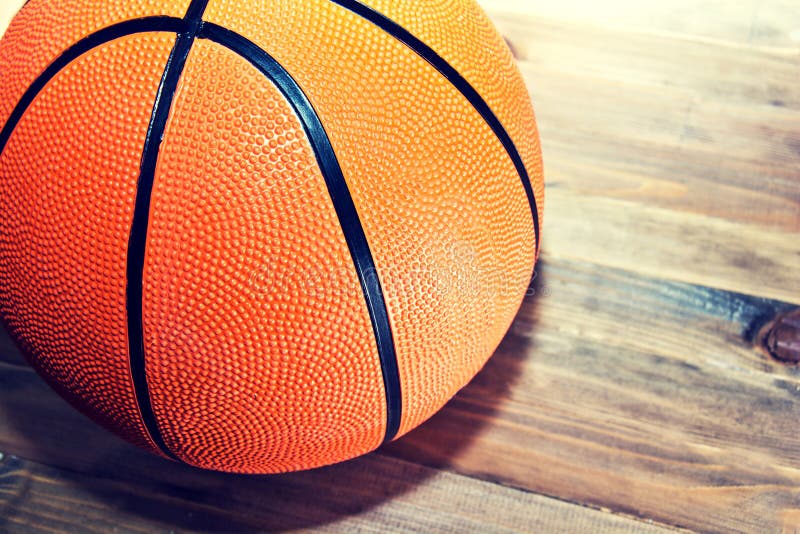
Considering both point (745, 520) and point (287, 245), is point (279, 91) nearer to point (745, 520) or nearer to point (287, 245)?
point (287, 245)

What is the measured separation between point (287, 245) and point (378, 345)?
0.17 m

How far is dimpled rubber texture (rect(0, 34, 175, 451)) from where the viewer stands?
0.76 meters

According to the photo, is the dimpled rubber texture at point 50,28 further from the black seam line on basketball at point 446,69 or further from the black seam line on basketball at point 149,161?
the black seam line on basketball at point 446,69

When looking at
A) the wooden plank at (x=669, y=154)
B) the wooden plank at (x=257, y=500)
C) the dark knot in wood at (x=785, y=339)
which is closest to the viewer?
the wooden plank at (x=257, y=500)

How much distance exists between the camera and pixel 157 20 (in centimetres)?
77

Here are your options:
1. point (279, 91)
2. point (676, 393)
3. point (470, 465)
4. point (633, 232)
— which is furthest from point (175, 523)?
point (633, 232)

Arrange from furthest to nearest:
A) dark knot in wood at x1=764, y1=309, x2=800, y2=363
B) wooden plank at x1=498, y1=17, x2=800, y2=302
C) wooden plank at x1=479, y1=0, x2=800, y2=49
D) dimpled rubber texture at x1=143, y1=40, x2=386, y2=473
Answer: wooden plank at x1=479, y1=0, x2=800, y2=49
wooden plank at x1=498, y1=17, x2=800, y2=302
dark knot in wood at x1=764, y1=309, x2=800, y2=363
dimpled rubber texture at x1=143, y1=40, x2=386, y2=473

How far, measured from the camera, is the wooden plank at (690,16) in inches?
63.0

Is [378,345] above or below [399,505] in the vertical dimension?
above

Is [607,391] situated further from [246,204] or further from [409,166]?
[246,204]

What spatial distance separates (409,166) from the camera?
799mm

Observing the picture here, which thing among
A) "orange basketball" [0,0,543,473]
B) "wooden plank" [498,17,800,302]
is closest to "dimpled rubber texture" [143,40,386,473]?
"orange basketball" [0,0,543,473]

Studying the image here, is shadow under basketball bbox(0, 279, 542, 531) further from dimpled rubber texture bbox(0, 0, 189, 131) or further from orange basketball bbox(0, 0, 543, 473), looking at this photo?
dimpled rubber texture bbox(0, 0, 189, 131)

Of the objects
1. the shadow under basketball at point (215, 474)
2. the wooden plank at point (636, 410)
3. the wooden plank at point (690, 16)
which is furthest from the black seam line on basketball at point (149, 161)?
the wooden plank at point (690, 16)
